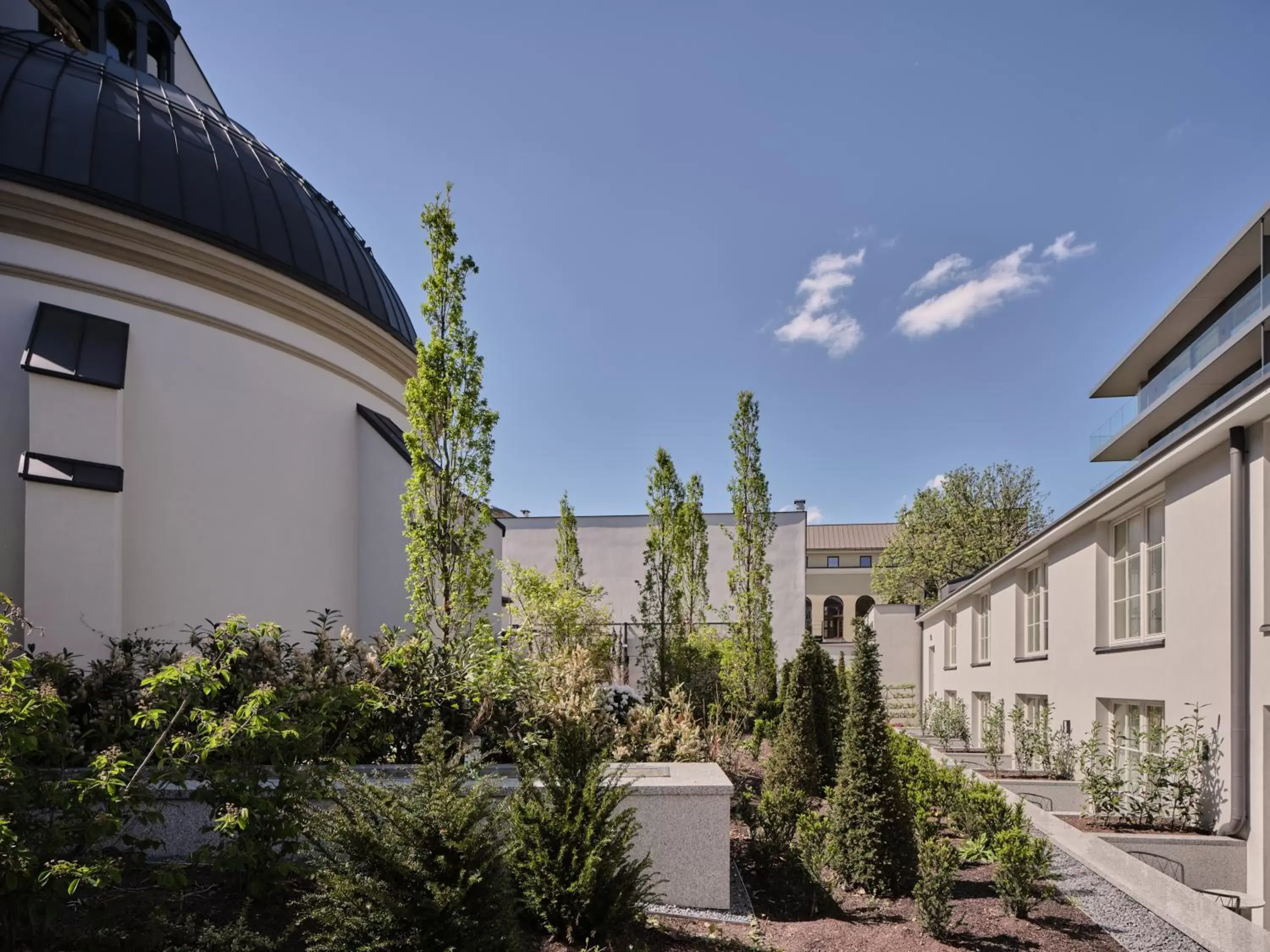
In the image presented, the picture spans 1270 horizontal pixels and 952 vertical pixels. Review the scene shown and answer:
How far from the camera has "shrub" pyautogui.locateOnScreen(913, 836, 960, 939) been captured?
6254 millimetres

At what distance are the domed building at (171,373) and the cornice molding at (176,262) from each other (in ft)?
0.09

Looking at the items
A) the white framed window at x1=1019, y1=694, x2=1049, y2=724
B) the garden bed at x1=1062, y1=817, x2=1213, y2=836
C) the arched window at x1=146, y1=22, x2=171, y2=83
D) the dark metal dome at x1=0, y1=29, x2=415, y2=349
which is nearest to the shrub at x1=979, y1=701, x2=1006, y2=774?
the white framed window at x1=1019, y1=694, x2=1049, y2=724

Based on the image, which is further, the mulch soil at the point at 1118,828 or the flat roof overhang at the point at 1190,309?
the flat roof overhang at the point at 1190,309

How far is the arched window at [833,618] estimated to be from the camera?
6612cm

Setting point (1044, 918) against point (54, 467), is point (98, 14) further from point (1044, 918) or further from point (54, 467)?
point (1044, 918)

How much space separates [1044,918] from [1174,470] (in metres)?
7.01

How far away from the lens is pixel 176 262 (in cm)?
1193

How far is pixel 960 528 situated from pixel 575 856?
44.0 m

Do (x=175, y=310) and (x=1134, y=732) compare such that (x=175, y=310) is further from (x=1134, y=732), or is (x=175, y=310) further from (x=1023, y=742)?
(x=1023, y=742)

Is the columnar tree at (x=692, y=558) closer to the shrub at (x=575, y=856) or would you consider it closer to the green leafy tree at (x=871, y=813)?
the green leafy tree at (x=871, y=813)

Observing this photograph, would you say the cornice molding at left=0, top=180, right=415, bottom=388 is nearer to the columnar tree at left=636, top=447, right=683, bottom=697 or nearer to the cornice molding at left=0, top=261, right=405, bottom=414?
the cornice molding at left=0, top=261, right=405, bottom=414

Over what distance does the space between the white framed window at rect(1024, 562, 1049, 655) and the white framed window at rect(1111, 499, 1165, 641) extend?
2.97 m

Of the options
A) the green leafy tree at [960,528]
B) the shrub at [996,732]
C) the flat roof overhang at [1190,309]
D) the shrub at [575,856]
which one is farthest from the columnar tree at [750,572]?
the green leafy tree at [960,528]

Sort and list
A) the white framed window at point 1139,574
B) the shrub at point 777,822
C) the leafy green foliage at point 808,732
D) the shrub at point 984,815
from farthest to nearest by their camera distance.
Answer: the white framed window at point 1139,574 < the leafy green foliage at point 808,732 < the shrub at point 984,815 < the shrub at point 777,822
